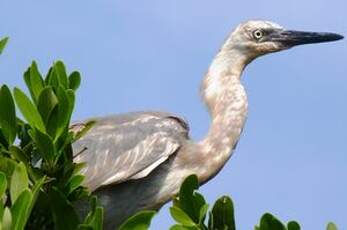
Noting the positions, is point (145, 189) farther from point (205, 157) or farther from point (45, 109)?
point (45, 109)

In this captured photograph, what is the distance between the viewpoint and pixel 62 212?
4191 mm

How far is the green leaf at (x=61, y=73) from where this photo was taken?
15.3 feet

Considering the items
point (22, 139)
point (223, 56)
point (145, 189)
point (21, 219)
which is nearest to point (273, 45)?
point (223, 56)

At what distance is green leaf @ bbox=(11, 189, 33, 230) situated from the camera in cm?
371

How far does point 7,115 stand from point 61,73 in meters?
0.41

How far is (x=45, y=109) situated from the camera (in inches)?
173

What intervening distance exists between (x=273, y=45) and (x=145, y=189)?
2021 millimetres

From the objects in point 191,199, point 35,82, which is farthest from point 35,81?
point 191,199

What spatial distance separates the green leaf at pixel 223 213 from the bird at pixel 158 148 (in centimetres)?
196

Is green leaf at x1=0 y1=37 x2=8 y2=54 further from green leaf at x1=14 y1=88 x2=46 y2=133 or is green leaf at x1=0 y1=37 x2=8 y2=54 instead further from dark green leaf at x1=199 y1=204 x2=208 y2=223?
dark green leaf at x1=199 y1=204 x2=208 y2=223

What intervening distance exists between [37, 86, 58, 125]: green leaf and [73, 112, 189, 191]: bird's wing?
6.63 feet

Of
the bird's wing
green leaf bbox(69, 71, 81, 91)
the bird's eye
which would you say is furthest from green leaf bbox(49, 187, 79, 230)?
the bird's eye

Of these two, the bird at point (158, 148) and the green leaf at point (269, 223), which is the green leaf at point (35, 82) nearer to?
the green leaf at point (269, 223)

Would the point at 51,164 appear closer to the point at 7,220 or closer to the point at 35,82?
the point at 35,82
